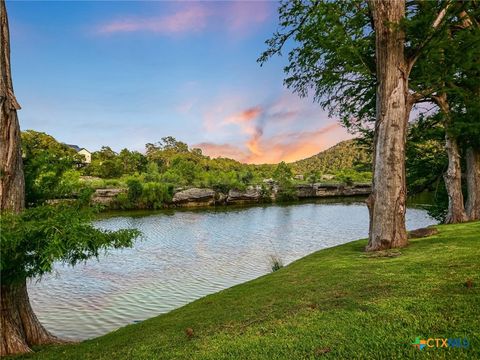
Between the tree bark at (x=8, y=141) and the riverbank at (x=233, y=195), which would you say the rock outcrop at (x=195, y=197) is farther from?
the tree bark at (x=8, y=141)

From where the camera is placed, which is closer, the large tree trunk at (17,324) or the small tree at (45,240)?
the small tree at (45,240)

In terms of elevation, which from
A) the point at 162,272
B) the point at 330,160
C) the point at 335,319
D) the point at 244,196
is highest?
the point at 330,160

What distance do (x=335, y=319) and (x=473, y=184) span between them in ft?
41.4

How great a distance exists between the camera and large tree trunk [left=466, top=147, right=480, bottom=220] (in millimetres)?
13641

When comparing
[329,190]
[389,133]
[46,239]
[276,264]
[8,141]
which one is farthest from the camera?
[329,190]

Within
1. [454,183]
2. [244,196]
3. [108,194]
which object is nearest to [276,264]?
[454,183]

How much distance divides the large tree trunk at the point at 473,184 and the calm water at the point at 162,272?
7470 millimetres

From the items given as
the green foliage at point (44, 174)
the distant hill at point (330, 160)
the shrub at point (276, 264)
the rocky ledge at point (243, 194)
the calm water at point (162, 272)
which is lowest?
the calm water at point (162, 272)

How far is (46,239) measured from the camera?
3975 mm

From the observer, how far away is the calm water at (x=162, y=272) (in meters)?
10.1

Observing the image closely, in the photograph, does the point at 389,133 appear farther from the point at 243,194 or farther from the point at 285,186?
the point at 285,186

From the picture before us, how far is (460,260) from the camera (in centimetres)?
598

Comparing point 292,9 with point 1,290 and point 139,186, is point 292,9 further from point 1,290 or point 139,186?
point 139,186

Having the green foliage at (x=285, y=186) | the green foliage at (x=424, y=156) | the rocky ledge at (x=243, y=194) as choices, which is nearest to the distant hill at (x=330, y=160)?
the rocky ledge at (x=243, y=194)
